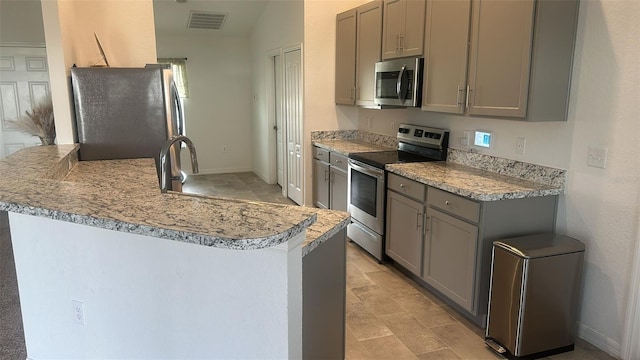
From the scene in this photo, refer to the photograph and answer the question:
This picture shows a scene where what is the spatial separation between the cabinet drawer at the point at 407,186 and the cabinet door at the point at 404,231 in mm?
45

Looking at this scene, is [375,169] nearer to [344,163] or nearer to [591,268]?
[344,163]

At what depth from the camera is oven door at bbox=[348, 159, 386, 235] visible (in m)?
3.73

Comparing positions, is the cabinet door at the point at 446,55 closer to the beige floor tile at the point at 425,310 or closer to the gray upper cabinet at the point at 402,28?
the gray upper cabinet at the point at 402,28

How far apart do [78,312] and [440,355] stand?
1901mm

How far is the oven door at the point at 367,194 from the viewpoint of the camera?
3.73 metres

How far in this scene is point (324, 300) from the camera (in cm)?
177

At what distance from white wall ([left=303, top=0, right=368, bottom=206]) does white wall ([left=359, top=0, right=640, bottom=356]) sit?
285cm

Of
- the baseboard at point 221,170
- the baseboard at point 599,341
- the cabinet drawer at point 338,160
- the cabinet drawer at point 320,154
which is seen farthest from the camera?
the baseboard at point 221,170

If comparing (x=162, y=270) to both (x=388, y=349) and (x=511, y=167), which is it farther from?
(x=511, y=167)

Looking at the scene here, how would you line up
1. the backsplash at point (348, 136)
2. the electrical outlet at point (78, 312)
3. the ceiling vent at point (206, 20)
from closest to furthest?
the electrical outlet at point (78, 312) → the backsplash at point (348, 136) → the ceiling vent at point (206, 20)

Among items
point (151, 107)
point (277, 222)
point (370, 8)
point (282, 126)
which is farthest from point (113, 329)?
point (282, 126)

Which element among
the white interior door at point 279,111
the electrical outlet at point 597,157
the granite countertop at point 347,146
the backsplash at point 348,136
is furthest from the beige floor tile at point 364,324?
the white interior door at point 279,111

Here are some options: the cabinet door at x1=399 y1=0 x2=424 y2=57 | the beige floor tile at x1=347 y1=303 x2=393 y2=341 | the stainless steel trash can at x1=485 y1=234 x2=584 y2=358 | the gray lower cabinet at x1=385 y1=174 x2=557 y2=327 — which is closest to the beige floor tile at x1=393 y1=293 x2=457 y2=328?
the gray lower cabinet at x1=385 y1=174 x2=557 y2=327

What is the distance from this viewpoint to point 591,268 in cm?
261
